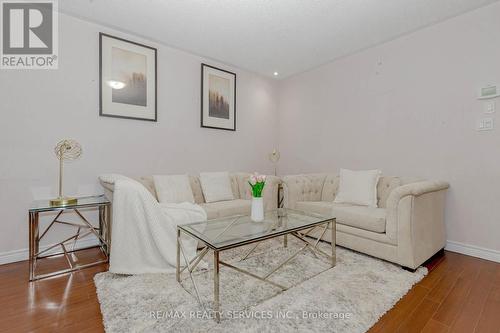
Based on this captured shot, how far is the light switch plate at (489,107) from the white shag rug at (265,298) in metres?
1.72

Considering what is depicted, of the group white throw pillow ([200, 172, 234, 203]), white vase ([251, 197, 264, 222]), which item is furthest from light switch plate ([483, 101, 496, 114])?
white throw pillow ([200, 172, 234, 203])

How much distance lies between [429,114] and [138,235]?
3.35 meters

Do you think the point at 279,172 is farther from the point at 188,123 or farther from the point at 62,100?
the point at 62,100

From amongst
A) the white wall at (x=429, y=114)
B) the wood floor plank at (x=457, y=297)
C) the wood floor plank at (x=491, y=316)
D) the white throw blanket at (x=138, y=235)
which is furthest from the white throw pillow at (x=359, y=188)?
the white throw blanket at (x=138, y=235)

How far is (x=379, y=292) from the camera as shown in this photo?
1.79 meters

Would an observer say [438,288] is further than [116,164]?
No

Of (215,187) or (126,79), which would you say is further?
(215,187)

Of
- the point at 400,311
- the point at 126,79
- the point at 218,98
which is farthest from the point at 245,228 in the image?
the point at 218,98

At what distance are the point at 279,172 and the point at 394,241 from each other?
2.68 metres

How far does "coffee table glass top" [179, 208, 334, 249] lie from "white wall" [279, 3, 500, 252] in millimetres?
1588

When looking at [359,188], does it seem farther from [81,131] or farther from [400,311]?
[81,131]

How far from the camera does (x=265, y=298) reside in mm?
1690

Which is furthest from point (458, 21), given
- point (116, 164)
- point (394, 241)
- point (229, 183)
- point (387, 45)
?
point (116, 164)

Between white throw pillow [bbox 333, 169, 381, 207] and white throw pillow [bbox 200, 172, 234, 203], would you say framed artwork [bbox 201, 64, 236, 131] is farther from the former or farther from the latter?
white throw pillow [bbox 333, 169, 381, 207]
